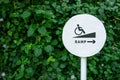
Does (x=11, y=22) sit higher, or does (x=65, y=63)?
(x=11, y=22)

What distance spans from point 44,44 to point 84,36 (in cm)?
78

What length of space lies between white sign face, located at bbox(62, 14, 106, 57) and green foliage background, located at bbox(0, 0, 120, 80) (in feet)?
2.02

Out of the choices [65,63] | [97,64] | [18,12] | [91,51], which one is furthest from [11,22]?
[91,51]

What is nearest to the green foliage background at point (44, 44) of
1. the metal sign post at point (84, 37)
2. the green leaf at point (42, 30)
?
the green leaf at point (42, 30)

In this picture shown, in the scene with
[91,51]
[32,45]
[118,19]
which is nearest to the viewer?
[91,51]

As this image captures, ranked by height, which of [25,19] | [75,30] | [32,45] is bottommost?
[32,45]

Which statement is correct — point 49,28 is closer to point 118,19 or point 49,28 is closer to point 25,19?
point 25,19

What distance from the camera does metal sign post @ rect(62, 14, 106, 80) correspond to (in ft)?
7.69

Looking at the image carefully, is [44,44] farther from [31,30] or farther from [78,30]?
[78,30]

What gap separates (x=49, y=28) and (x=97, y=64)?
0.58 meters

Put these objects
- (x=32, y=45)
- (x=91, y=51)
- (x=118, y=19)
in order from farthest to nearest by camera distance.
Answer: (x=118, y=19) < (x=32, y=45) < (x=91, y=51)

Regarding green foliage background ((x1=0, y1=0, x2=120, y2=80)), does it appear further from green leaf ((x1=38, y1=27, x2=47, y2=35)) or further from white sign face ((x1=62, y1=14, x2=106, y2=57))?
white sign face ((x1=62, y1=14, x2=106, y2=57))

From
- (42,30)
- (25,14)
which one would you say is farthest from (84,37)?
Answer: (25,14)

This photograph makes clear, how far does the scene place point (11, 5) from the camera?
10.5 feet
